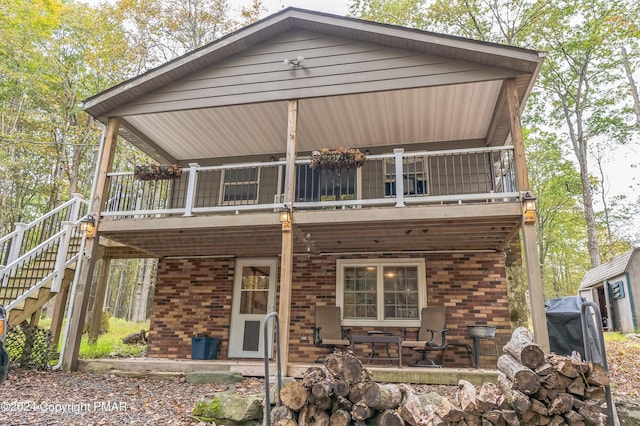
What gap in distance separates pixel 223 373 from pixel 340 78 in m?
4.98

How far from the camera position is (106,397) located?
15.6ft

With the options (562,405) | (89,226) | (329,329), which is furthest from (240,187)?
(562,405)

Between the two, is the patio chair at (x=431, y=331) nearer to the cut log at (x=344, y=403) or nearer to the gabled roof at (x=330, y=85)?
the cut log at (x=344, y=403)

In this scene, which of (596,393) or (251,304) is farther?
(251,304)

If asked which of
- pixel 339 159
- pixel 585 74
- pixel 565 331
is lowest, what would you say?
pixel 565 331

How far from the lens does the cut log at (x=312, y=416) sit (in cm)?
342

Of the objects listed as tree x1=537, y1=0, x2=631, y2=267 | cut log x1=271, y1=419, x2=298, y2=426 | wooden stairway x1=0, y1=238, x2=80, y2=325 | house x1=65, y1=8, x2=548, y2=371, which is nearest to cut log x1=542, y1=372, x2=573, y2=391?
house x1=65, y1=8, x2=548, y2=371

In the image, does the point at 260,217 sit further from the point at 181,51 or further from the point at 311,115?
the point at 181,51

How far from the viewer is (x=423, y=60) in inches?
244

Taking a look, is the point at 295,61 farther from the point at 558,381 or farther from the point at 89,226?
the point at 558,381

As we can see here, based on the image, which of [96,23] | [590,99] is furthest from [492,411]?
[96,23]

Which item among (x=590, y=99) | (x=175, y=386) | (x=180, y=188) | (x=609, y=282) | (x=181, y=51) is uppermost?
(x=181, y=51)

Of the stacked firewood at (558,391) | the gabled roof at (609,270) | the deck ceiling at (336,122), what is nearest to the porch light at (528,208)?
the deck ceiling at (336,122)

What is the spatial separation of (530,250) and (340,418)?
3393 millimetres
